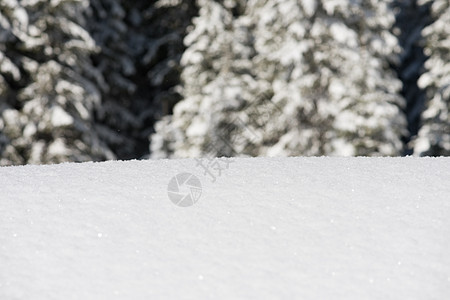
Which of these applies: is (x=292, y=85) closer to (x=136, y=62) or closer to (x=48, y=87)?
(x=48, y=87)

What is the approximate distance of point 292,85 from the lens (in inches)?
552

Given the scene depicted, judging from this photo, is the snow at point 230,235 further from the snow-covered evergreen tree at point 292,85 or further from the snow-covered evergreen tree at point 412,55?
the snow-covered evergreen tree at point 412,55

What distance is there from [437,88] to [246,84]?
4681 mm

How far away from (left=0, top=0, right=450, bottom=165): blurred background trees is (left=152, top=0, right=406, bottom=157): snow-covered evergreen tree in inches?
1.0

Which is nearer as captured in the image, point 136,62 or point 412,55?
point 136,62

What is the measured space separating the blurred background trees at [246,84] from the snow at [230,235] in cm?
823

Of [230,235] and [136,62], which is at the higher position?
[230,235]

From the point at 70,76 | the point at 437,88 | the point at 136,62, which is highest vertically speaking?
the point at 70,76

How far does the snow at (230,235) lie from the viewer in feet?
10.5

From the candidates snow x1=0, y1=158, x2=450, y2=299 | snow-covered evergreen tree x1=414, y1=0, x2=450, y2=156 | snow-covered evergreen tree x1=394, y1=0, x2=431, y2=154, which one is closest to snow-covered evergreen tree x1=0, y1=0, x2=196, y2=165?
snow-covered evergreen tree x1=414, y1=0, x2=450, y2=156

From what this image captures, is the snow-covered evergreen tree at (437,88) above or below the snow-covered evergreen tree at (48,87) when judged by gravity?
below

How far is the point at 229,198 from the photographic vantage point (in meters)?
4.34

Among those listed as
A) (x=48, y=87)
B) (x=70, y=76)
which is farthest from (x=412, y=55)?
(x=48, y=87)

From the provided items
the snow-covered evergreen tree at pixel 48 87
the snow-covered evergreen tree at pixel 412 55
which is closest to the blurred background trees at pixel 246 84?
the snow-covered evergreen tree at pixel 48 87
